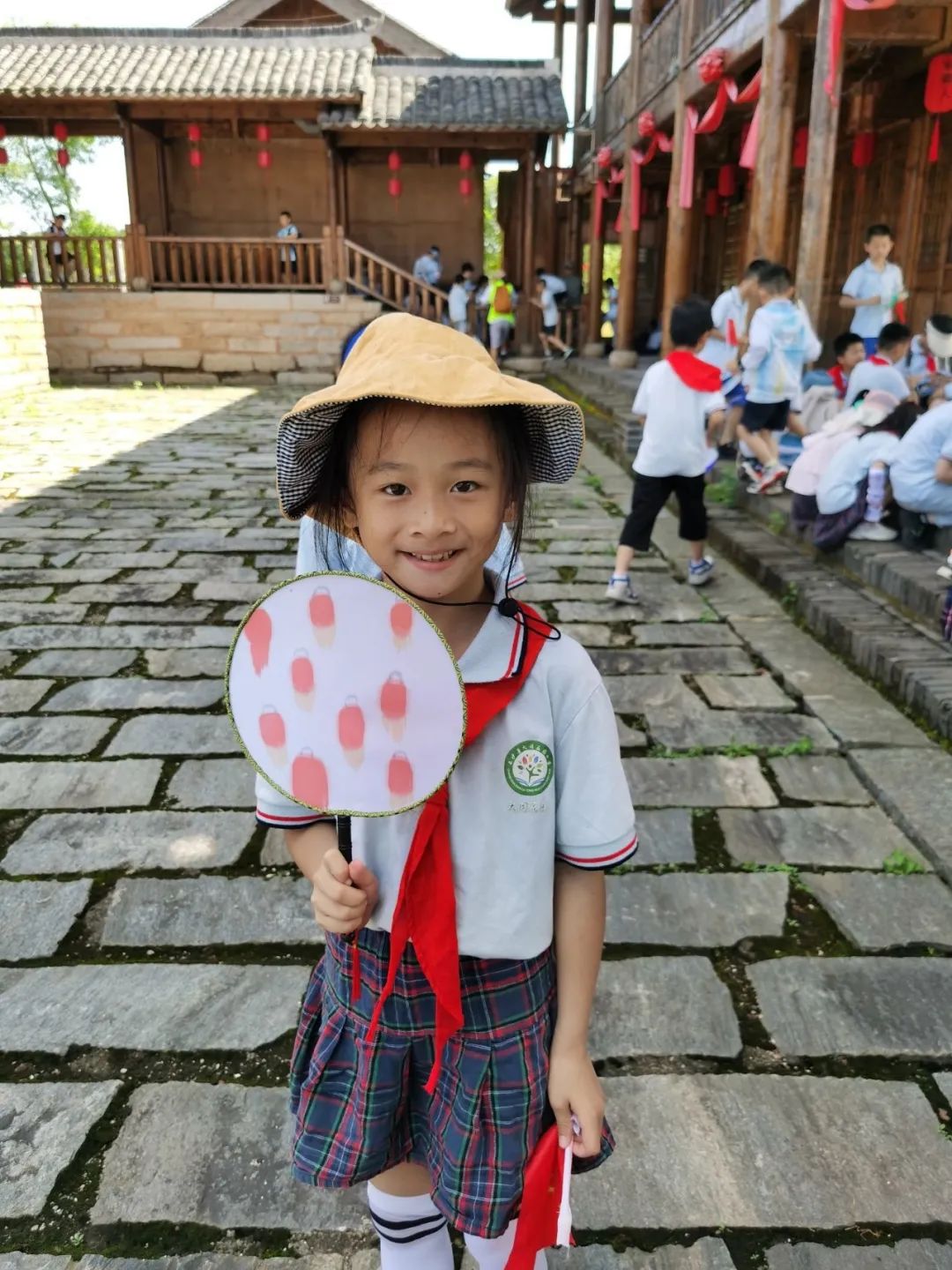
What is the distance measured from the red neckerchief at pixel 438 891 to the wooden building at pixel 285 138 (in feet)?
51.8

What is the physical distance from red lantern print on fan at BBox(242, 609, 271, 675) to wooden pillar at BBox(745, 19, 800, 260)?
7.56 meters

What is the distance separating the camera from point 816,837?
2.87 metres

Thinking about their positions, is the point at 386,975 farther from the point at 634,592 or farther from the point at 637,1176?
the point at 634,592

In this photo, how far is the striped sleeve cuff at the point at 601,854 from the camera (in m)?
1.24

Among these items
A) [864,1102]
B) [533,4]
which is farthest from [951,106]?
[533,4]

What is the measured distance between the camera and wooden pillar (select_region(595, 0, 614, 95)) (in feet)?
51.4

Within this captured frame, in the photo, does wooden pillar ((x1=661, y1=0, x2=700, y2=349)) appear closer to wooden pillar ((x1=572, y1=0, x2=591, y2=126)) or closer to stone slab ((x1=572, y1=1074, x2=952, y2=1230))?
wooden pillar ((x1=572, y1=0, x2=591, y2=126))

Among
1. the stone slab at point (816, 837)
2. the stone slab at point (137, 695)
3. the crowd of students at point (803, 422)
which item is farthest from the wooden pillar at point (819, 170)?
the stone slab at point (137, 695)

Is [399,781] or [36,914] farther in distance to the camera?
[36,914]

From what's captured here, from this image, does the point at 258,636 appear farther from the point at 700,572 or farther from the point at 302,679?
the point at 700,572

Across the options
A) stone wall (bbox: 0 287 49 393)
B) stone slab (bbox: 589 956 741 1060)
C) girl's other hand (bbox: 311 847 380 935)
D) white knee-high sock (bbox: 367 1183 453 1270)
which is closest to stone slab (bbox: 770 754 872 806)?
stone slab (bbox: 589 956 741 1060)

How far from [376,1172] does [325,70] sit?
59.7ft

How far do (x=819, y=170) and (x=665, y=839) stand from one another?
5.83 m

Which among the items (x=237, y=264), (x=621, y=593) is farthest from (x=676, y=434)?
(x=237, y=264)
